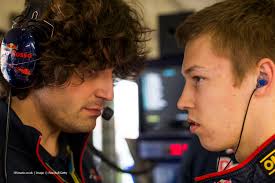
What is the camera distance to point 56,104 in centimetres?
113

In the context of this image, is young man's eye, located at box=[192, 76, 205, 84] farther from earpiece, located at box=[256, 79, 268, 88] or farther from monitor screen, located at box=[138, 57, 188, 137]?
monitor screen, located at box=[138, 57, 188, 137]

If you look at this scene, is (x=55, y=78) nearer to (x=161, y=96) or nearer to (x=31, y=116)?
(x=31, y=116)

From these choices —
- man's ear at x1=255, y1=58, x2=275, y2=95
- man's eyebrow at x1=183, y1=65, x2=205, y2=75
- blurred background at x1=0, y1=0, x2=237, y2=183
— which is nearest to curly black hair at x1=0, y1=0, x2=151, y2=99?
man's eyebrow at x1=183, y1=65, x2=205, y2=75

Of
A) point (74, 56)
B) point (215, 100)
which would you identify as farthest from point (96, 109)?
point (215, 100)

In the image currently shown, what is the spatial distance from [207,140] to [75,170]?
0.46 meters

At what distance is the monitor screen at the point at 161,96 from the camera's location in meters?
2.12

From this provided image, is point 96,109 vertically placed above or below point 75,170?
above

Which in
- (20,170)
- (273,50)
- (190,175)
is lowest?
(190,175)

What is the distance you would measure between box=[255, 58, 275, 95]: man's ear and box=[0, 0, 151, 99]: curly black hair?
45cm

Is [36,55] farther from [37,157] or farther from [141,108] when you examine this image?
[141,108]

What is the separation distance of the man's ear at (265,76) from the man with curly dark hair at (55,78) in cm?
45

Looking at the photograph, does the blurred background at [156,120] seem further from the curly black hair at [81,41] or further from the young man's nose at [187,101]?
the young man's nose at [187,101]

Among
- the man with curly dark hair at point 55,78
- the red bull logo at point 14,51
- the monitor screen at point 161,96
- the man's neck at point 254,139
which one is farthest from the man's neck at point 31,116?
A: the monitor screen at point 161,96

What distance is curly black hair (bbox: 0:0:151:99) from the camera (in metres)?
1.11
